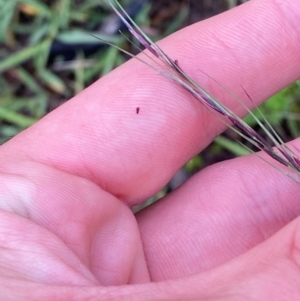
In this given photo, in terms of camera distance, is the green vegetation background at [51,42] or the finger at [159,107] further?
the green vegetation background at [51,42]

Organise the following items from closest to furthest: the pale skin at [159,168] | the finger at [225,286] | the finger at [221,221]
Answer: the finger at [225,286] < the pale skin at [159,168] < the finger at [221,221]

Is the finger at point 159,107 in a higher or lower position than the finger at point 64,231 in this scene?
higher

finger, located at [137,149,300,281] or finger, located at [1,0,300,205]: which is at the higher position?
finger, located at [1,0,300,205]

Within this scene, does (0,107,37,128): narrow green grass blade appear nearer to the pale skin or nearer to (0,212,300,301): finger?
the pale skin

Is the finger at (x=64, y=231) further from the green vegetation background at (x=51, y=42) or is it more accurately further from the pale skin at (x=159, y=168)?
the green vegetation background at (x=51, y=42)

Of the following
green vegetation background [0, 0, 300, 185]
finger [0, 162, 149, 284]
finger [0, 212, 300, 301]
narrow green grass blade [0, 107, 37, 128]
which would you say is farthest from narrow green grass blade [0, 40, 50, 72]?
finger [0, 212, 300, 301]

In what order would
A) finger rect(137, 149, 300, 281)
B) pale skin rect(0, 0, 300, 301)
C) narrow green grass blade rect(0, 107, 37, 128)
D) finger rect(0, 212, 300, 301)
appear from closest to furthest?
finger rect(0, 212, 300, 301)
pale skin rect(0, 0, 300, 301)
finger rect(137, 149, 300, 281)
narrow green grass blade rect(0, 107, 37, 128)

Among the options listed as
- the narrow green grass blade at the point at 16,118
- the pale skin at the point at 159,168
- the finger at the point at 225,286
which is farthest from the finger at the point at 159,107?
the narrow green grass blade at the point at 16,118

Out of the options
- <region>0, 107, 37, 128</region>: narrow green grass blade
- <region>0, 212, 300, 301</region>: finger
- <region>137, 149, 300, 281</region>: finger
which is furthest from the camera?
<region>0, 107, 37, 128</region>: narrow green grass blade

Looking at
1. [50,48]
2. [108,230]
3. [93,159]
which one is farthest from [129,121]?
[50,48]
